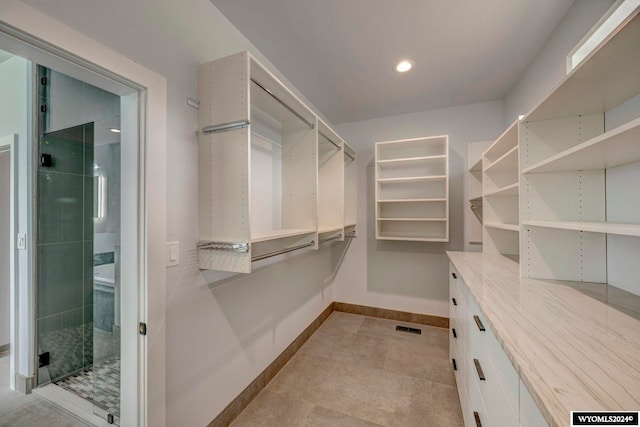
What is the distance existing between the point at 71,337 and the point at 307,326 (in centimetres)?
214

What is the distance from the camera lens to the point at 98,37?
102cm

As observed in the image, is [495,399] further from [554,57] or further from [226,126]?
[554,57]

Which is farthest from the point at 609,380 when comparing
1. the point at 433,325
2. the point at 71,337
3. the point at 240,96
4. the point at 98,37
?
the point at 71,337

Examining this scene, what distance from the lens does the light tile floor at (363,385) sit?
1.76 meters

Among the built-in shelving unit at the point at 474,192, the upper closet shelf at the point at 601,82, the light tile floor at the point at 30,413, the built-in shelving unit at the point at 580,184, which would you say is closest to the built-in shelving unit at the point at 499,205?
the built-in shelving unit at the point at 474,192

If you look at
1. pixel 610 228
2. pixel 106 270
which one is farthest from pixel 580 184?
pixel 106 270

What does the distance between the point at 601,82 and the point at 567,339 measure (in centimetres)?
105

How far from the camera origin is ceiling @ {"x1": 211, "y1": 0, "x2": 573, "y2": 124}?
1633 mm

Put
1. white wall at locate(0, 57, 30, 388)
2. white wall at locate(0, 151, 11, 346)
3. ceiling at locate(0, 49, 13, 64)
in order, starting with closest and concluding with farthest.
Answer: white wall at locate(0, 57, 30, 388)
ceiling at locate(0, 49, 13, 64)
white wall at locate(0, 151, 11, 346)

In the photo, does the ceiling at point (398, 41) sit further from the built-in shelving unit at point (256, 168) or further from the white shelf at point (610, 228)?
the white shelf at point (610, 228)

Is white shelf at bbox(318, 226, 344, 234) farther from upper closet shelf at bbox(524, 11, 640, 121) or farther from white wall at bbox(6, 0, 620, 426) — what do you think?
upper closet shelf at bbox(524, 11, 640, 121)

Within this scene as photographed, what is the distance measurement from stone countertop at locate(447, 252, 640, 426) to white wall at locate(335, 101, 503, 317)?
69.3 inches

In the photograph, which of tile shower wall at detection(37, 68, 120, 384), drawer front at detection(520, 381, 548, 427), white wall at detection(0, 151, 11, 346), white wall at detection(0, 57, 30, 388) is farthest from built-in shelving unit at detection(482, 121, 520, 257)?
white wall at detection(0, 151, 11, 346)

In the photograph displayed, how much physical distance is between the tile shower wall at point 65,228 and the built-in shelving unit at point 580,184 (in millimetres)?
3022
